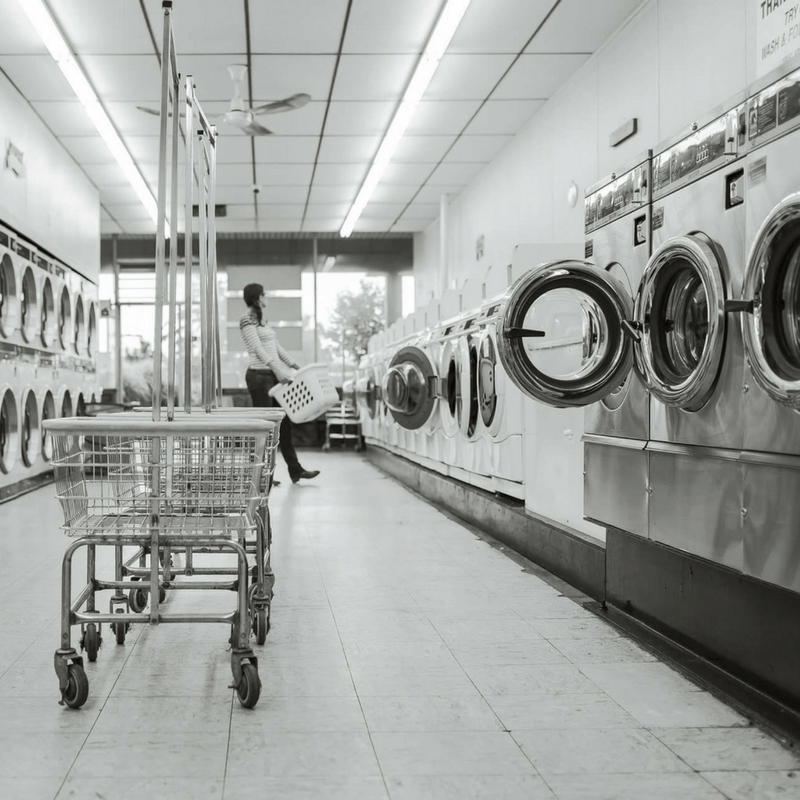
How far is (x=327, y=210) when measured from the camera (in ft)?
35.2

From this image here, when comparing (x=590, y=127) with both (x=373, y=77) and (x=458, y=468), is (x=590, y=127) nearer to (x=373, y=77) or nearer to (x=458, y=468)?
(x=373, y=77)

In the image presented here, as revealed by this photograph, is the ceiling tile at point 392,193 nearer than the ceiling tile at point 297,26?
No

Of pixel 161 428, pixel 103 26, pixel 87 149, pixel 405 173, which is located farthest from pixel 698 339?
pixel 405 173

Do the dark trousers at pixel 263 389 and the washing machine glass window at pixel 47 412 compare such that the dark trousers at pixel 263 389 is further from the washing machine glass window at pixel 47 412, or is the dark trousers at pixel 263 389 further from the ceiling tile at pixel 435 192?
the ceiling tile at pixel 435 192

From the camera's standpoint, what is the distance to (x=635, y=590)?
2965 mm

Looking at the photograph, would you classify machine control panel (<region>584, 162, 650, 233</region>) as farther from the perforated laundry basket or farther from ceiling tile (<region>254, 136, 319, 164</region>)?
ceiling tile (<region>254, 136, 319, 164</region>)

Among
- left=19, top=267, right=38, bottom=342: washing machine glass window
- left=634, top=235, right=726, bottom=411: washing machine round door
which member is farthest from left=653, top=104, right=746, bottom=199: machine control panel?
left=19, top=267, right=38, bottom=342: washing machine glass window

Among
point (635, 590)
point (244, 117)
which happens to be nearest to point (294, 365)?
point (244, 117)

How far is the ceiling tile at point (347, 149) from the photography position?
7.73 metres

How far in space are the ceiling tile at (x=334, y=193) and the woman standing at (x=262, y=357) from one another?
10.4ft

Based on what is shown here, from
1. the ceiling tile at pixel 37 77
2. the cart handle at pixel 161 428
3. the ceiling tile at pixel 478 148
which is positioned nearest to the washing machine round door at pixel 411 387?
the ceiling tile at pixel 478 148

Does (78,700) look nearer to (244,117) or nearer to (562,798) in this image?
(562,798)

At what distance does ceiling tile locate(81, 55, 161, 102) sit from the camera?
583 centimetres

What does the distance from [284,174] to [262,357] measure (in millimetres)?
3206
